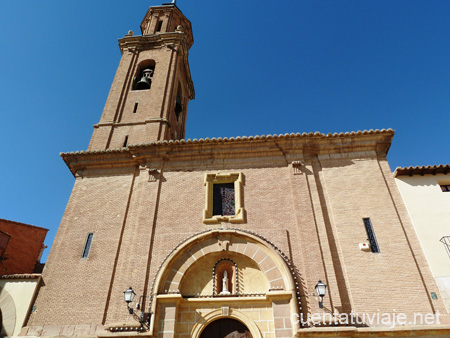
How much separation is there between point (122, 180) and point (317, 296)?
7554 millimetres

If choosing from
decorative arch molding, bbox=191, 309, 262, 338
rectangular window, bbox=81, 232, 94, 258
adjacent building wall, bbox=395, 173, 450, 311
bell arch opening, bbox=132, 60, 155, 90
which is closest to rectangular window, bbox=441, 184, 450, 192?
adjacent building wall, bbox=395, 173, 450, 311

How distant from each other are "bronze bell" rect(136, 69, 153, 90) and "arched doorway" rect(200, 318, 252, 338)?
11.9m

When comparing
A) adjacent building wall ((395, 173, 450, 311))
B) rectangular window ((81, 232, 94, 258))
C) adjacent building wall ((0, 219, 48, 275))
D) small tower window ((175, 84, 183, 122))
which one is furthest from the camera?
small tower window ((175, 84, 183, 122))

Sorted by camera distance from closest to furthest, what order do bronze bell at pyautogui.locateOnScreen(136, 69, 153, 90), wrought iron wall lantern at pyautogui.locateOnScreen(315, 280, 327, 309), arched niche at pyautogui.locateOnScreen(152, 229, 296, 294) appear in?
wrought iron wall lantern at pyautogui.locateOnScreen(315, 280, 327, 309)
arched niche at pyautogui.locateOnScreen(152, 229, 296, 294)
bronze bell at pyautogui.locateOnScreen(136, 69, 153, 90)

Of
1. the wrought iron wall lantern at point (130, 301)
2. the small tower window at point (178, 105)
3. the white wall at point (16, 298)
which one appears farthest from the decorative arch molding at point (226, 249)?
the small tower window at point (178, 105)

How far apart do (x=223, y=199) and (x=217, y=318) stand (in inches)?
147

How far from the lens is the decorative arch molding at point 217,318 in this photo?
852 cm

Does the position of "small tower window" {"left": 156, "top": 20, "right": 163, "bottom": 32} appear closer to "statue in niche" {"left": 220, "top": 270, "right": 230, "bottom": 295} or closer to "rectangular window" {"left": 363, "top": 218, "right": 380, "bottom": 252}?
"statue in niche" {"left": 220, "top": 270, "right": 230, "bottom": 295}

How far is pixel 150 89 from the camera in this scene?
1628cm

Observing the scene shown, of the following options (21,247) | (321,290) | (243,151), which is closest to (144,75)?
(243,151)

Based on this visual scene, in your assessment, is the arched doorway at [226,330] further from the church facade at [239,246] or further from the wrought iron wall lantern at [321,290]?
the wrought iron wall lantern at [321,290]

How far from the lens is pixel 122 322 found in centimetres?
863

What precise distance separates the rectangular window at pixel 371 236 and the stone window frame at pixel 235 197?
3723 millimetres

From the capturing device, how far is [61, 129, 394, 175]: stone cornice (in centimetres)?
1157
